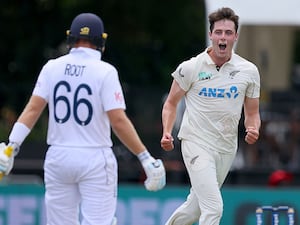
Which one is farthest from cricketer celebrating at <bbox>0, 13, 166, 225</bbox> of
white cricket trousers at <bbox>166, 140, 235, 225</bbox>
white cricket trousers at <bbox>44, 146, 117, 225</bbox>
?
white cricket trousers at <bbox>166, 140, 235, 225</bbox>

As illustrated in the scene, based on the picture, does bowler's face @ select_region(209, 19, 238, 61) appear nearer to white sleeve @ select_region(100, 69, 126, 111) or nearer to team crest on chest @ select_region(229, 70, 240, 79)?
team crest on chest @ select_region(229, 70, 240, 79)

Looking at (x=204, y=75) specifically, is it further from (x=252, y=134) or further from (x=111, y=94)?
(x=111, y=94)

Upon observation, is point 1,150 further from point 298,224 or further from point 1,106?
point 1,106

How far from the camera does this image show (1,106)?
19578mm

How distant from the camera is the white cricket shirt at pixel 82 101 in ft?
27.0

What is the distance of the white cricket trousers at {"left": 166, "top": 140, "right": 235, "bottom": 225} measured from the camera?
8.68m

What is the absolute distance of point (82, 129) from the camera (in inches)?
324

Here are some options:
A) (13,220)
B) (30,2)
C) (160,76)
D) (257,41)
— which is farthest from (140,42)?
(13,220)

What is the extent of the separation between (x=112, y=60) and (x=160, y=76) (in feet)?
3.27

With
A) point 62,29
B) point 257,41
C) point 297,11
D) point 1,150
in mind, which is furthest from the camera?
point 62,29

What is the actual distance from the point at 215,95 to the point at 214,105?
0.08 meters

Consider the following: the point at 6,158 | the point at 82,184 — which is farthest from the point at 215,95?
the point at 6,158

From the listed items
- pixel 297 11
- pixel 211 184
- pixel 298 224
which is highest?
pixel 297 11

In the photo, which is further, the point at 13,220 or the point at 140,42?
the point at 140,42
